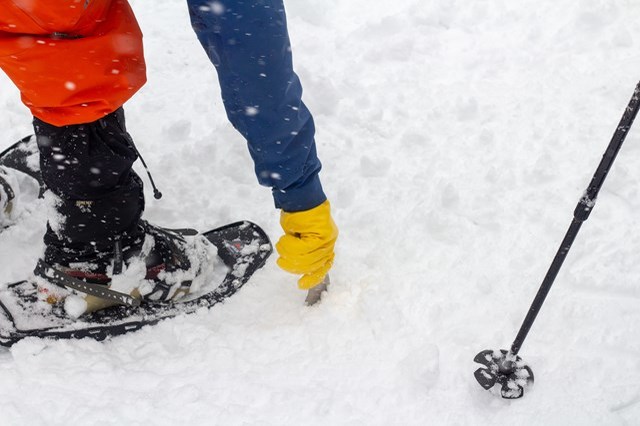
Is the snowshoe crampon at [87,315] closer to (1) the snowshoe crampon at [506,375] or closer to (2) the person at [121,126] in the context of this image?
(2) the person at [121,126]

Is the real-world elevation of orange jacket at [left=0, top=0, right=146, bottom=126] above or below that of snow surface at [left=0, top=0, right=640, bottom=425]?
above

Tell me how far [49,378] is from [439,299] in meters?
1.46

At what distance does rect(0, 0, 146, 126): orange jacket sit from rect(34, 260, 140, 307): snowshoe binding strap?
60 cm

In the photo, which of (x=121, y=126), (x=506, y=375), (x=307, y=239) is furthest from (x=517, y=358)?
(x=121, y=126)

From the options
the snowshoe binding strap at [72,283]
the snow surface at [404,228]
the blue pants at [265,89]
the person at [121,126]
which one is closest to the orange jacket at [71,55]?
the person at [121,126]

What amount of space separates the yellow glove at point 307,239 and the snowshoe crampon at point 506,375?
66cm

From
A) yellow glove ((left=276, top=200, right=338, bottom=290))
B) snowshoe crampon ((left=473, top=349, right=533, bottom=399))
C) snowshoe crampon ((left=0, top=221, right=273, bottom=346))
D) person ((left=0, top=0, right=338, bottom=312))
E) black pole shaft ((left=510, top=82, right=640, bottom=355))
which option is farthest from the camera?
snowshoe crampon ((left=0, top=221, right=273, bottom=346))

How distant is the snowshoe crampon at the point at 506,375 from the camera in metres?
1.99

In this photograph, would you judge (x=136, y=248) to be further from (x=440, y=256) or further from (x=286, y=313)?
(x=440, y=256)

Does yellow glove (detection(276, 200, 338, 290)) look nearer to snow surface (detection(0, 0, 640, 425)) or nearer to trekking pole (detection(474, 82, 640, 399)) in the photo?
snow surface (detection(0, 0, 640, 425))

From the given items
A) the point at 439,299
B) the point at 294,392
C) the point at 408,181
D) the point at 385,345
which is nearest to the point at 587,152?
the point at 408,181

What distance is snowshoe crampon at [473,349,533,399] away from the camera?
78.2 inches

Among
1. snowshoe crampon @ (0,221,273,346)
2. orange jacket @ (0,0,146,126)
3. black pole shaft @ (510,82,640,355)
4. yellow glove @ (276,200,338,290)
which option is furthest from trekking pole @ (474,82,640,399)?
orange jacket @ (0,0,146,126)

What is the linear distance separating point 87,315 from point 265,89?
49.6 inches
